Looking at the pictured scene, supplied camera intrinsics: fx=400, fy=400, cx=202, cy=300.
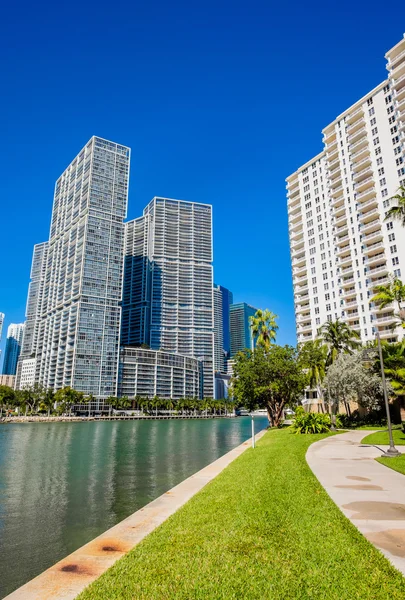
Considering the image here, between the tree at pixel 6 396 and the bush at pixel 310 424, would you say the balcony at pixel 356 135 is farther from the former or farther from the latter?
the tree at pixel 6 396

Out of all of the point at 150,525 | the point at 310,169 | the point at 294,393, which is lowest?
the point at 150,525

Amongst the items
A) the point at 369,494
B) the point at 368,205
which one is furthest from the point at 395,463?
the point at 368,205

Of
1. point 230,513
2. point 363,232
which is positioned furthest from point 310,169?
point 230,513

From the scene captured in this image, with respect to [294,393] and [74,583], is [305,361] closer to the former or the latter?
[294,393]

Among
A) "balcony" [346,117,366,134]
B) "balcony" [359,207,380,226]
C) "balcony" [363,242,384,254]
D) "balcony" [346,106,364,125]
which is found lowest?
"balcony" [363,242,384,254]

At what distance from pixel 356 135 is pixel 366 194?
1567 cm

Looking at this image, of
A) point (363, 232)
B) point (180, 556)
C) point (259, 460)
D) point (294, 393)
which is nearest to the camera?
point (180, 556)

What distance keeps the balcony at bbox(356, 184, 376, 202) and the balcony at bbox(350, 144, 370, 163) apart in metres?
8.01

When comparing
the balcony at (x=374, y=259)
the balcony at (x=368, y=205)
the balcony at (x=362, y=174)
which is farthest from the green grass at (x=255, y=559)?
the balcony at (x=362, y=174)

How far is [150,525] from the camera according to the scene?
31.7 ft

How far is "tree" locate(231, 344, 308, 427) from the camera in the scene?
161 feet

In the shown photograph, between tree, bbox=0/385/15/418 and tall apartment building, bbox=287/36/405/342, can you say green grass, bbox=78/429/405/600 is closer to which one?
tall apartment building, bbox=287/36/405/342

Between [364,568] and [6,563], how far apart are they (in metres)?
8.82

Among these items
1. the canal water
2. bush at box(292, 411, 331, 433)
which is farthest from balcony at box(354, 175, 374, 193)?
the canal water
